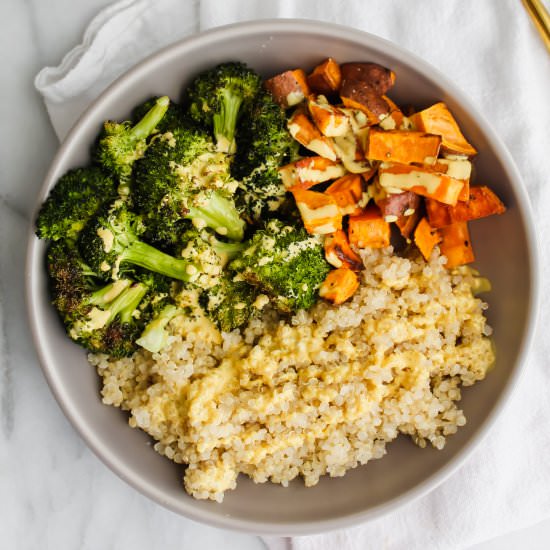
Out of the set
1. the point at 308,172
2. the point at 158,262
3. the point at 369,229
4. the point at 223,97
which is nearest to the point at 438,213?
the point at 369,229

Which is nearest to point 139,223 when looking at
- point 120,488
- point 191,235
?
point 191,235

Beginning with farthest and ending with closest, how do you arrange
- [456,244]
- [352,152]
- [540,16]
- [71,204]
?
1. [540,16]
2. [456,244]
3. [352,152]
4. [71,204]

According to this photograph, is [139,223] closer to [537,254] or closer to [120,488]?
[120,488]

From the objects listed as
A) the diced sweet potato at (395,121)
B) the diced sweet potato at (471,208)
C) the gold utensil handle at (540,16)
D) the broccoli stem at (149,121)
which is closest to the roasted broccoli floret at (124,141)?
the broccoli stem at (149,121)

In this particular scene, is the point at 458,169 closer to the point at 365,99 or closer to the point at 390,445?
the point at 365,99

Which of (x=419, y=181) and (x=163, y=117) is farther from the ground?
(x=163, y=117)

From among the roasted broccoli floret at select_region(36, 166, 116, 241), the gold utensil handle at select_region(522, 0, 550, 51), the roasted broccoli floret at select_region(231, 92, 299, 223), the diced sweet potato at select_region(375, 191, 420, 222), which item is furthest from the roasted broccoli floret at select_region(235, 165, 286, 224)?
the gold utensil handle at select_region(522, 0, 550, 51)
